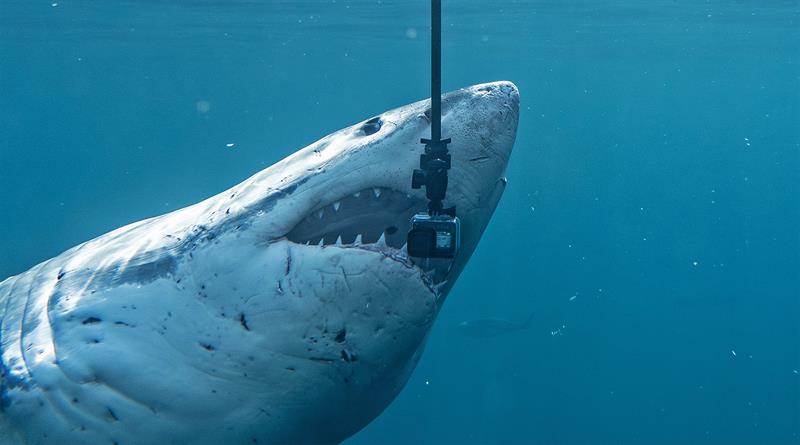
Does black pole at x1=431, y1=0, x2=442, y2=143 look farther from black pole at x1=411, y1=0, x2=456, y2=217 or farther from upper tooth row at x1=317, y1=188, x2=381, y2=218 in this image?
upper tooth row at x1=317, y1=188, x2=381, y2=218

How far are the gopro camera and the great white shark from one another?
0.37 feet

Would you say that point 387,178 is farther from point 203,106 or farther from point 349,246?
point 203,106

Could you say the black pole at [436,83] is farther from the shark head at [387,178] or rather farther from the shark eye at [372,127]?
the shark eye at [372,127]

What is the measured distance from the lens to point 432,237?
83.2 inches

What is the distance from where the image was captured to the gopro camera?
211 centimetres

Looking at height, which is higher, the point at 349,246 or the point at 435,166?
the point at 435,166

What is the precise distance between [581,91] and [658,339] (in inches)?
960

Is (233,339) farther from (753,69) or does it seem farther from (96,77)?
(96,77)

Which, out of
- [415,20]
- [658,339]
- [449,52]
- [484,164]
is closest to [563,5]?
[415,20]

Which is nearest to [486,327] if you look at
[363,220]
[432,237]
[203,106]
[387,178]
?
[363,220]

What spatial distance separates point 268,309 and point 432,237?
56 cm

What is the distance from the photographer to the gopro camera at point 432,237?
6.91 feet

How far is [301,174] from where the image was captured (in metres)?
2.33

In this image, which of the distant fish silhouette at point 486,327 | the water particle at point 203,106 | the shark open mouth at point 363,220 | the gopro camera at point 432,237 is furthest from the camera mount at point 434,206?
the water particle at point 203,106
